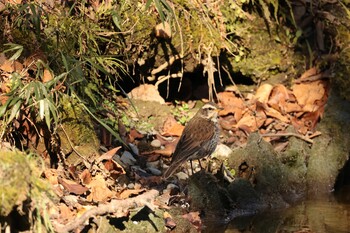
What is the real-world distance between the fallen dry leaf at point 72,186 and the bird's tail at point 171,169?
36.1 inches

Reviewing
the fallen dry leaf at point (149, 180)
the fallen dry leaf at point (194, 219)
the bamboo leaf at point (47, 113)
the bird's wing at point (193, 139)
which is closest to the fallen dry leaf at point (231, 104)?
the bird's wing at point (193, 139)

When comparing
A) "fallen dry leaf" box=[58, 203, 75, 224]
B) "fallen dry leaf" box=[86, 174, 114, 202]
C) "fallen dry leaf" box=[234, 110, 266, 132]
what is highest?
"fallen dry leaf" box=[58, 203, 75, 224]

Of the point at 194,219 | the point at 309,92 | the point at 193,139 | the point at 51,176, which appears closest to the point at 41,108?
the point at 51,176

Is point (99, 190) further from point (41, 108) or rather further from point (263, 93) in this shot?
point (263, 93)

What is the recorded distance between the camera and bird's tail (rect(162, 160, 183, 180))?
6938 millimetres

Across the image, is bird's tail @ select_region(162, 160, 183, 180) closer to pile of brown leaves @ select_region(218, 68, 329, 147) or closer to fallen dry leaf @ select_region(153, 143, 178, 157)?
fallen dry leaf @ select_region(153, 143, 178, 157)

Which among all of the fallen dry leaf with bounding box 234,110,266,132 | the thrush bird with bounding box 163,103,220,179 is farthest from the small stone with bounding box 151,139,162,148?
the fallen dry leaf with bounding box 234,110,266,132

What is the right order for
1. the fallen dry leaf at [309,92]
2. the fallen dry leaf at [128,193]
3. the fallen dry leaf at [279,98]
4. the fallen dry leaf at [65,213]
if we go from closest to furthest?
the fallen dry leaf at [65,213], the fallen dry leaf at [128,193], the fallen dry leaf at [279,98], the fallen dry leaf at [309,92]

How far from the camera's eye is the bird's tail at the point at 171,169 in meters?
6.94

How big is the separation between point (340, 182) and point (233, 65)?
1704 mm

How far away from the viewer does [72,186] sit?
6211mm

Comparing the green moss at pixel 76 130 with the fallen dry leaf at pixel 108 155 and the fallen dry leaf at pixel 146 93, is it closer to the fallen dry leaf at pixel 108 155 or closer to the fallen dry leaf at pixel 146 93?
the fallen dry leaf at pixel 108 155

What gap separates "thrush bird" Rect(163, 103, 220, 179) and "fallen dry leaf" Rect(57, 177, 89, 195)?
960mm

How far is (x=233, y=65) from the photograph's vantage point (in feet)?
29.0
